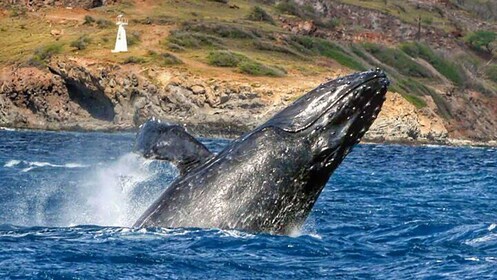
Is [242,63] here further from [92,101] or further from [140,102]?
[92,101]

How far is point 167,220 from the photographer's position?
375 inches

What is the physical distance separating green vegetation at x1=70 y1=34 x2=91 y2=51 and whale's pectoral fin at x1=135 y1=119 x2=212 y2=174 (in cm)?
5901

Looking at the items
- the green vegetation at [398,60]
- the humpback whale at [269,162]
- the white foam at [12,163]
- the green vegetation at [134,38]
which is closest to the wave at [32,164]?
the white foam at [12,163]

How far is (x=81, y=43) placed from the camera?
224ft

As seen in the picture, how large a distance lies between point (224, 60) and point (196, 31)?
854 centimetres

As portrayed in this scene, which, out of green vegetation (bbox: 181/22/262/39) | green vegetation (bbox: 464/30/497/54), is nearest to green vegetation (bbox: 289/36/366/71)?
green vegetation (bbox: 181/22/262/39)

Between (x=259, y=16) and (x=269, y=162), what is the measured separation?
76358 millimetres

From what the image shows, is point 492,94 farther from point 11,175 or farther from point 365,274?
point 365,274

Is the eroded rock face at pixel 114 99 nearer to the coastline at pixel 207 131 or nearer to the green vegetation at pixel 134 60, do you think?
the coastline at pixel 207 131

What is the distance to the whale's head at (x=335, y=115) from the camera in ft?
31.4

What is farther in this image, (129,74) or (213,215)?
(129,74)

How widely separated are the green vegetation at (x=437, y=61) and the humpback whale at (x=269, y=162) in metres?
80.8

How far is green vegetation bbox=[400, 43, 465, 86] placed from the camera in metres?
89.8

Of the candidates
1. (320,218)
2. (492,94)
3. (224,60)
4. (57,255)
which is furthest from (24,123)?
(57,255)
